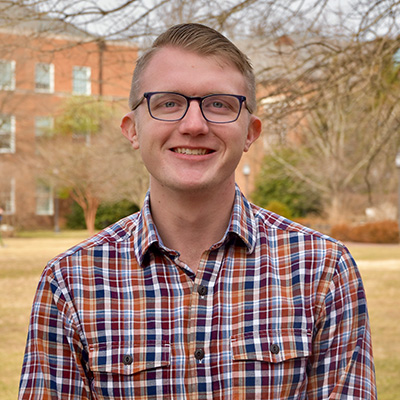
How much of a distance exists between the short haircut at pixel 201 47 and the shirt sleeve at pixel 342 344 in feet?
1.82

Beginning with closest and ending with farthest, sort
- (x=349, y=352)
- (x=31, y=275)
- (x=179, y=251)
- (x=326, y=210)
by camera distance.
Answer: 1. (x=349, y=352)
2. (x=179, y=251)
3. (x=31, y=275)
4. (x=326, y=210)

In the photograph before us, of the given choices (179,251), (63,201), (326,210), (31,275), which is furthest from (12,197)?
(179,251)

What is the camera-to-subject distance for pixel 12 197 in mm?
29922

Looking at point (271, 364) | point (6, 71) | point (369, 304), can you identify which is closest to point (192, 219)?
point (271, 364)

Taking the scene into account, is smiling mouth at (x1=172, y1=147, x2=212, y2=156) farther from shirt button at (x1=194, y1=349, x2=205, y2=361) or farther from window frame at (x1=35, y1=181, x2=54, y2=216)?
window frame at (x1=35, y1=181, x2=54, y2=216)

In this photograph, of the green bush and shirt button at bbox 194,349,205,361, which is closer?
shirt button at bbox 194,349,205,361

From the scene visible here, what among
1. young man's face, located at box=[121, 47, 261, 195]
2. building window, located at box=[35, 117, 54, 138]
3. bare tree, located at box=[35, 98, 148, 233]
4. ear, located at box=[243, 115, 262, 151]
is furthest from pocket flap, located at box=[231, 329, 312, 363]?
building window, located at box=[35, 117, 54, 138]

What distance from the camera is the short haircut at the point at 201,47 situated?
171 cm

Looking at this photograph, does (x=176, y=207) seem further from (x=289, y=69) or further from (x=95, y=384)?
(x=289, y=69)

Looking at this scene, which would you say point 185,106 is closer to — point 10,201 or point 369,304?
point 369,304

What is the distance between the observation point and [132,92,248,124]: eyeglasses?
1.66 metres

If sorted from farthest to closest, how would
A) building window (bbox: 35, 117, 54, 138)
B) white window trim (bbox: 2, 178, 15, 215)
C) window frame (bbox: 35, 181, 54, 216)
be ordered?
window frame (bbox: 35, 181, 54, 216)
building window (bbox: 35, 117, 54, 138)
white window trim (bbox: 2, 178, 15, 215)

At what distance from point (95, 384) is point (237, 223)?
0.57m

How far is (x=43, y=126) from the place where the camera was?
30969 millimetres
